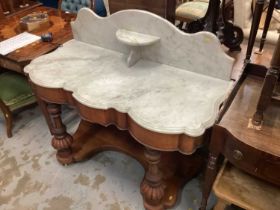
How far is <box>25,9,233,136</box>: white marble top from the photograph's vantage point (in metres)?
1.12

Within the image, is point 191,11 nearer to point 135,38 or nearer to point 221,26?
point 221,26

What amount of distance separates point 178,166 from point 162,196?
0.29 m

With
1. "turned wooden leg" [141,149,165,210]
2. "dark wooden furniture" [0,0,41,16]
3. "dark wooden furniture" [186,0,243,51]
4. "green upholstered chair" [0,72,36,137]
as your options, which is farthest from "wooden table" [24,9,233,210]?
"dark wooden furniture" [0,0,41,16]

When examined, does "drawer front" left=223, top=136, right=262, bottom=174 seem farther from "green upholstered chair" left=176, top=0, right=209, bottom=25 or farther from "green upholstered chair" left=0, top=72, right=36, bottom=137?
"green upholstered chair" left=176, top=0, right=209, bottom=25

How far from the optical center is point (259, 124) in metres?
A: 1.04

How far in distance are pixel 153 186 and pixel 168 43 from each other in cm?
75

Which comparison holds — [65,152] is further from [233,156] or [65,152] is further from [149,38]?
[233,156]

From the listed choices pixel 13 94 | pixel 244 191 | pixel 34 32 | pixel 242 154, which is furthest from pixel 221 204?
pixel 34 32

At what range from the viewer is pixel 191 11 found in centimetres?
290

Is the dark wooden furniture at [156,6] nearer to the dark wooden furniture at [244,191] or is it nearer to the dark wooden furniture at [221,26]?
the dark wooden furniture at [221,26]

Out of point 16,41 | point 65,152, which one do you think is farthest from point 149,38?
point 16,41

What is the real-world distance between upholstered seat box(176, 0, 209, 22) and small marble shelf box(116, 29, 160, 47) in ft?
5.35

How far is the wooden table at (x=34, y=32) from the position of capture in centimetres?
171

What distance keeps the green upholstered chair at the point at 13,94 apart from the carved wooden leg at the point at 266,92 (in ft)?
5.19
